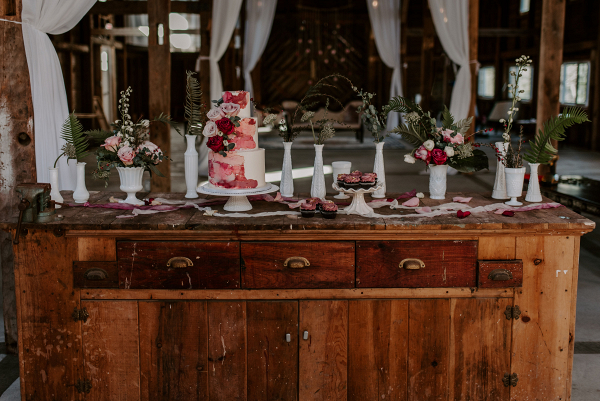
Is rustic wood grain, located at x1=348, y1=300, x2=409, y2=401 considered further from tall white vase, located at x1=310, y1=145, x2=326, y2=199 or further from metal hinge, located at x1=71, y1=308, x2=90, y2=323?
metal hinge, located at x1=71, y1=308, x2=90, y2=323

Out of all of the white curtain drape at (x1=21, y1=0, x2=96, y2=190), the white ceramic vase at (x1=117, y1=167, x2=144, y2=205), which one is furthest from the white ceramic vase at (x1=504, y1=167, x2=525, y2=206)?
the white curtain drape at (x1=21, y1=0, x2=96, y2=190)

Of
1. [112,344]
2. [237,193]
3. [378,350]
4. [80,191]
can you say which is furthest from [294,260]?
[80,191]

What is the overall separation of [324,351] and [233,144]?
906mm

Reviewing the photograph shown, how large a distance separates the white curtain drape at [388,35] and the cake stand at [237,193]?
338 inches

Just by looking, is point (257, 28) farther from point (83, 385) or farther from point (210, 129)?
point (83, 385)

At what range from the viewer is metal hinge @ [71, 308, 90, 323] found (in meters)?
2.44

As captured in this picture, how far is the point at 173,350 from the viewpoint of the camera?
2449 millimetres

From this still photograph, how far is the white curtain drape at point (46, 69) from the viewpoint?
3133mm

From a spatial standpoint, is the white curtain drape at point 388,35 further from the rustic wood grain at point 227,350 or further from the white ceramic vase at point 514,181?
the rustic wood grain at point 227,350

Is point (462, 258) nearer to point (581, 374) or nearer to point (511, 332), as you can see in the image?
point (511, 332)

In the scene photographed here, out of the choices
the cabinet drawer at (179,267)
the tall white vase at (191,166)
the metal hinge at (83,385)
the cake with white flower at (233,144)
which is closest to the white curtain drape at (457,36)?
the tall white vase at (191,166)

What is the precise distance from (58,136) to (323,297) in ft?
6.52

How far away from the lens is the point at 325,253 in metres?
2.40

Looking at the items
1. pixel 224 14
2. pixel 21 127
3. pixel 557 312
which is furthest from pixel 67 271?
pixel 224 14
